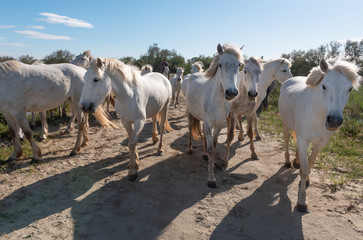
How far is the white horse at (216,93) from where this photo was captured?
318 centimetres

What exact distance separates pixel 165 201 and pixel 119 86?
76.5 inches

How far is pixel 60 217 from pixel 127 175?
135 centimetres

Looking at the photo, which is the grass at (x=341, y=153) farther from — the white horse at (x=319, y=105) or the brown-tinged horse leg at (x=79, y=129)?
the brown-tinged horse leg at (x=79, y=129)

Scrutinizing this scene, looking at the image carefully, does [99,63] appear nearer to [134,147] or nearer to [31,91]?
[134,147]

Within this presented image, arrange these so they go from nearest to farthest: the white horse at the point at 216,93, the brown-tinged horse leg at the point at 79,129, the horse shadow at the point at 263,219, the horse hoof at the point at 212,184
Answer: the horse shadow at the point at 263,219 < the white horse at the point at 216,93 < the horse hoof at the point at 212,184 < the brown-tinged horse leg at the point at 79,129

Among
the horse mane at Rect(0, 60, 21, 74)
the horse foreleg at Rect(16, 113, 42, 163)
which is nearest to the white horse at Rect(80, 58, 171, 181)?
the horse foreleg at Rect(16, 113, 42, 163)

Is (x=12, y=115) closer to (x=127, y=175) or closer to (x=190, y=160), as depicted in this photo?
(x=127, y=175)

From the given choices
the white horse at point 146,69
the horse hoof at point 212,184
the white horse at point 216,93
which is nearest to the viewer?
the white horse at point 216,93

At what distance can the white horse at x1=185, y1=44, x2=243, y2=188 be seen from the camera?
3184 millimetres

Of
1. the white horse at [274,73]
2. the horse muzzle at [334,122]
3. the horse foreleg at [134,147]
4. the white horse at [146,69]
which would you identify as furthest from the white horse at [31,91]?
the horse muzzle at [334,122]

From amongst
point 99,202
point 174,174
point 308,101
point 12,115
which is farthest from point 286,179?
point 12,115

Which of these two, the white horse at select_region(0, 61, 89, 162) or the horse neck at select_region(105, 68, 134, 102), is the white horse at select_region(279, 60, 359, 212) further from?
the white horse at select_region(0, 61, 89, 162)

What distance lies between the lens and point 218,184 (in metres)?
3.79

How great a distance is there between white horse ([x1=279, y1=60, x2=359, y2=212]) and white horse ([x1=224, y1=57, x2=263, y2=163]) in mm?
704
